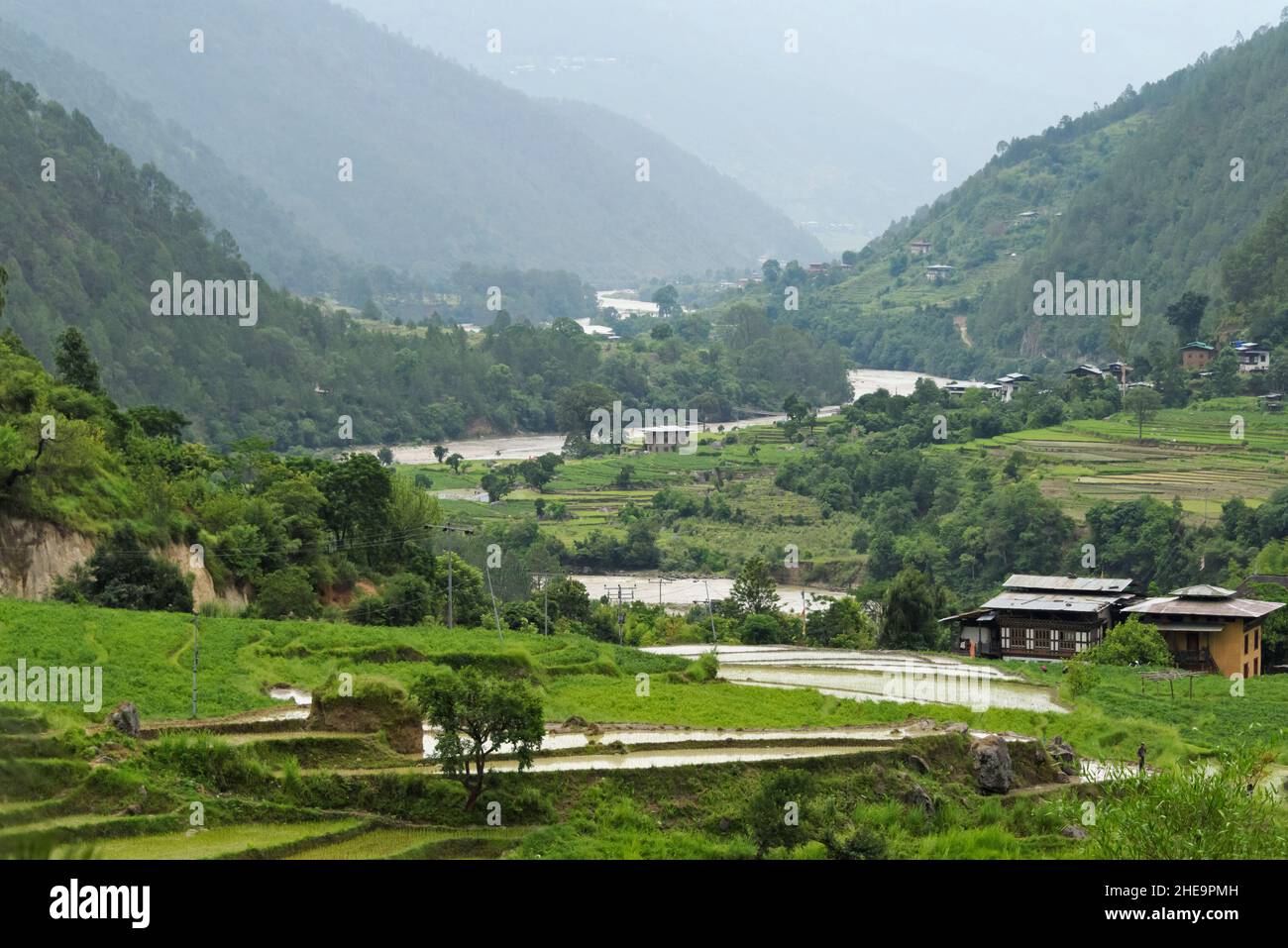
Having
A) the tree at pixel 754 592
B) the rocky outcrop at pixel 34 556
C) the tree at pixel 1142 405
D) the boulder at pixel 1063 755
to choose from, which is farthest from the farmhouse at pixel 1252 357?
the rocky outcrop at pixel 34 556

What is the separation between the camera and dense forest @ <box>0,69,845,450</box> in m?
96.8

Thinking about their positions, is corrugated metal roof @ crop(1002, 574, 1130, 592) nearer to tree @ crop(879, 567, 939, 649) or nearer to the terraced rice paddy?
tree @ crop(879, 567, 939, 649)

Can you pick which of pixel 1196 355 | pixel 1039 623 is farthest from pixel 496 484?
pixel 1039 623

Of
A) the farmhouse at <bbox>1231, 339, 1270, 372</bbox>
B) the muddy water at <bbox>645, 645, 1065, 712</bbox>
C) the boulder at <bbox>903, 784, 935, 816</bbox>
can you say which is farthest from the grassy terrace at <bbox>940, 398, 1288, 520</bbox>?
the boulder at <bbox>903, 784, 935, 816</bbox>

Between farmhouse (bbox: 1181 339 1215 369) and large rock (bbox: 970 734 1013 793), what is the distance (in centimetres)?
7135

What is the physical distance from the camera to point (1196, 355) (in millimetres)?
93000

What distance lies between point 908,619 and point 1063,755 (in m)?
21.1

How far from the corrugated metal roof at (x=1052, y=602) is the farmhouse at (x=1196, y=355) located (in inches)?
1785

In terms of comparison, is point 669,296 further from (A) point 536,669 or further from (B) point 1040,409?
(A) point 536,669

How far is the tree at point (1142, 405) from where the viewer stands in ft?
272

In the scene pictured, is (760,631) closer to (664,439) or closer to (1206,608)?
(1206,608)

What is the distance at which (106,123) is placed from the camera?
199125mm
